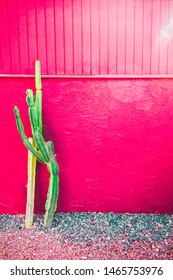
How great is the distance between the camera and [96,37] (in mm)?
4223

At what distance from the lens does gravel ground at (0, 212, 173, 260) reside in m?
3.77

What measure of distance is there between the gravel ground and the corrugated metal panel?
1.90 meters

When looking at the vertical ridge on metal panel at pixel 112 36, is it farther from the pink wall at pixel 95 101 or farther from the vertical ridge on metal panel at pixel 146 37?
the vertical ridge on metal panel at pixel 146 37

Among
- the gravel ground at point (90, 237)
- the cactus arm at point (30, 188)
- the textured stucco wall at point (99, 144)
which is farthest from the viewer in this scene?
the textured stucco wall at point (99, 144)

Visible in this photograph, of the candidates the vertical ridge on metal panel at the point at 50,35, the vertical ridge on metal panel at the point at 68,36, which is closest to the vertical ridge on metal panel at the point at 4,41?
the vertical ridge on metal panel at the point at 50,35

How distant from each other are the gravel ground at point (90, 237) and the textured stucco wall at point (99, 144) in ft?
0.58

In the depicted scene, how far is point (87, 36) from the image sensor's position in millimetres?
4215

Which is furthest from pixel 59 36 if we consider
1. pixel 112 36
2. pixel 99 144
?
pixel 99 144

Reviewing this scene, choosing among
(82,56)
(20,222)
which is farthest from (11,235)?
(82,56)

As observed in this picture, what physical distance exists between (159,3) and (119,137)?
1721 millimetres

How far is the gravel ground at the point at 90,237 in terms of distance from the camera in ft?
12.4

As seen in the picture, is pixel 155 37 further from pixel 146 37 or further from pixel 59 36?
pixel 59 36

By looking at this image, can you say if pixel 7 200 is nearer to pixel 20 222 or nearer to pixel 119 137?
pixel 20 222

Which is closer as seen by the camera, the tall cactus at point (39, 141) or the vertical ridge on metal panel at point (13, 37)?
the tall cactus at point (39, 141)
